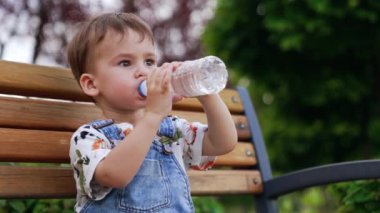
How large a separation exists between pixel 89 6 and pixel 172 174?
3205 millimetres

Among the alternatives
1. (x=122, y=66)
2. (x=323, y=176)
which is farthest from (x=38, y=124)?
(x=323, y=176)

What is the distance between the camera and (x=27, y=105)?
1.93 meters

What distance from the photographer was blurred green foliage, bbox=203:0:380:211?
5879 mm

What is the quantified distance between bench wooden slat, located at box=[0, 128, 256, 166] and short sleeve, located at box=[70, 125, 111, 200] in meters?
0.18

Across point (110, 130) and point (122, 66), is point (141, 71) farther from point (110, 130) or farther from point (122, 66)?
point (110, 130)

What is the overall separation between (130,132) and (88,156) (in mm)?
111

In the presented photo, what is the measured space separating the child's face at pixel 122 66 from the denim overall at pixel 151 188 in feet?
0.24

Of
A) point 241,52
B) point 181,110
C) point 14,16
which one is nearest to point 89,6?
point 14,16

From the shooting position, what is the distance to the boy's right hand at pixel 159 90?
166cm

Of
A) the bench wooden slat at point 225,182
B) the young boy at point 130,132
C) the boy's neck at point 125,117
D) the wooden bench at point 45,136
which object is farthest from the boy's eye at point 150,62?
the bench wooden slat at point 225,182

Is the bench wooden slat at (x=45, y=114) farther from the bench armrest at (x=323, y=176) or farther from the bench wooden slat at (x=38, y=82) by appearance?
the bench armrest at (x=323, y=176)

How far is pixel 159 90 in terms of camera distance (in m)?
1.66

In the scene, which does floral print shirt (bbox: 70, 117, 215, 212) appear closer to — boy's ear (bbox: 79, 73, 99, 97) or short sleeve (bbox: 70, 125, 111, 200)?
short sleeve (bbox: 70, 125, 111, 200)

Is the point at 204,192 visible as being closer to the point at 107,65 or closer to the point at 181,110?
the point at 181,110
